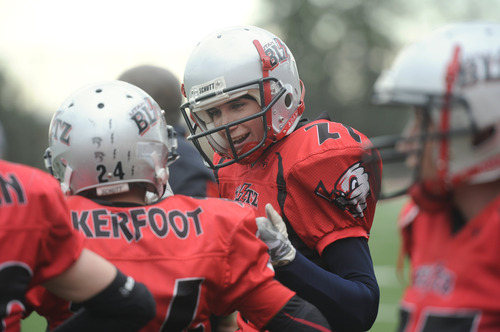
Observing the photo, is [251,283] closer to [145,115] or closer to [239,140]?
[145,115]

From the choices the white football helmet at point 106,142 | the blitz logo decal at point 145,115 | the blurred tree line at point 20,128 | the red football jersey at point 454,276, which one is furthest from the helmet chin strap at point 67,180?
the blurred tree line at point 20,128

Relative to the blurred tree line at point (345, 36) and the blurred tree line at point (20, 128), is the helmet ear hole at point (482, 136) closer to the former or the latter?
the blurred tree line at point (20, 128)

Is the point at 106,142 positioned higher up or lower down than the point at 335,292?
higher up

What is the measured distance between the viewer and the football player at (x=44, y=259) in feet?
5.89

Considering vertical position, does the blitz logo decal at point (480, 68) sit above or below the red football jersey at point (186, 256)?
above

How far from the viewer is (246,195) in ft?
9.77

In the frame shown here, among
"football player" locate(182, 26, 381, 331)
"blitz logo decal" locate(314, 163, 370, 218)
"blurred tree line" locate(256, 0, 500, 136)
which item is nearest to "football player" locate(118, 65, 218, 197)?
"football player" locate(182, 26, 381, 331)

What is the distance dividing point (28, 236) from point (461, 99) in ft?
3.84

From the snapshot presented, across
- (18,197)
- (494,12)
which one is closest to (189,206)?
(18,197)

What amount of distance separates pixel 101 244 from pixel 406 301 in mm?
980

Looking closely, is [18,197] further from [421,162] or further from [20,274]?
[421,162]

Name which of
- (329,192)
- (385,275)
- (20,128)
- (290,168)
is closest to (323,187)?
(329,192)

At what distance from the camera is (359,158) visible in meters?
2.79

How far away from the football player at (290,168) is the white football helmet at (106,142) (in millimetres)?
467
